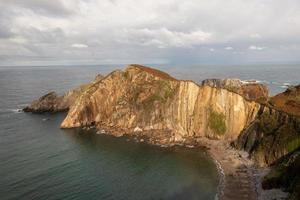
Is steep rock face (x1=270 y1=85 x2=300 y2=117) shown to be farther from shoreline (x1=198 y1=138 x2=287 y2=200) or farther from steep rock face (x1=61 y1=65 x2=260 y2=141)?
shoreline (x1=198 y1=138 x2=287 y2=200)

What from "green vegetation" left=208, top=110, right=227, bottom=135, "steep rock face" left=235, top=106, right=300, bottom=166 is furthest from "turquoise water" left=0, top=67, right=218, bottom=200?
"green vegetation" left=208, top=110, right=227, bottom=135

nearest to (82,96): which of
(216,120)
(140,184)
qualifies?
(216,120)

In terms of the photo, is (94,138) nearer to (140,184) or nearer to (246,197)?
(140,184)

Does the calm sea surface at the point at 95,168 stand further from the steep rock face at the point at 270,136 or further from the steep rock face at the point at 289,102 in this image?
the steep rock face at the point at 289,102

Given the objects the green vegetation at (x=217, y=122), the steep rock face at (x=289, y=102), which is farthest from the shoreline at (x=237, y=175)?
the steep rock face at (x=289, y=102)

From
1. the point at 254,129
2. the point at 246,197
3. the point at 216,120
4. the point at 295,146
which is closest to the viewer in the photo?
the point at 246,197
